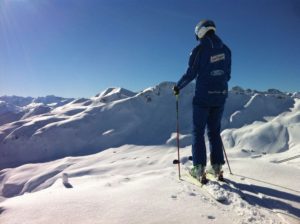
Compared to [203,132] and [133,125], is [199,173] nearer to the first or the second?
[203,132]

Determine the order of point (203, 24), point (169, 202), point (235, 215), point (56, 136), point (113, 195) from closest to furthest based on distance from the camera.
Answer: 1. point (235, 215)
2. point (169, 202)
3. point (113, 195)
4. point (203, 24)
5. point (56, 136)

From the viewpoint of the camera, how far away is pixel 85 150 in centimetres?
6912

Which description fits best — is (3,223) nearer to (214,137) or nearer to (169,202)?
(169,202)

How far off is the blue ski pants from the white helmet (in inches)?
57.9

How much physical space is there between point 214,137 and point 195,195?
191cm

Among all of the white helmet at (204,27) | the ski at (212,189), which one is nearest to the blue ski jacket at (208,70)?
the white helmet at (204,27)

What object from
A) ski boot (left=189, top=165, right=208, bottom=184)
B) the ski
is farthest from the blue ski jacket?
the ski

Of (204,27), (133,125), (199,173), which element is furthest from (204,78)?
(133,125)

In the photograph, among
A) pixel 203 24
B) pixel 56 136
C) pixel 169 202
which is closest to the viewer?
pixel 169 202

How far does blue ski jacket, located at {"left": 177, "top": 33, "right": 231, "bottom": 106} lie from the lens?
238 inches

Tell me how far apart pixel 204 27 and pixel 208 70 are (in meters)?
0.88

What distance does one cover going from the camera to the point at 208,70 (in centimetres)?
614

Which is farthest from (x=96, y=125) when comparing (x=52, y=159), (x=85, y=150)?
(x=52, y=159)

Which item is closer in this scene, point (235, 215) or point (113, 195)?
point (235, 215)
